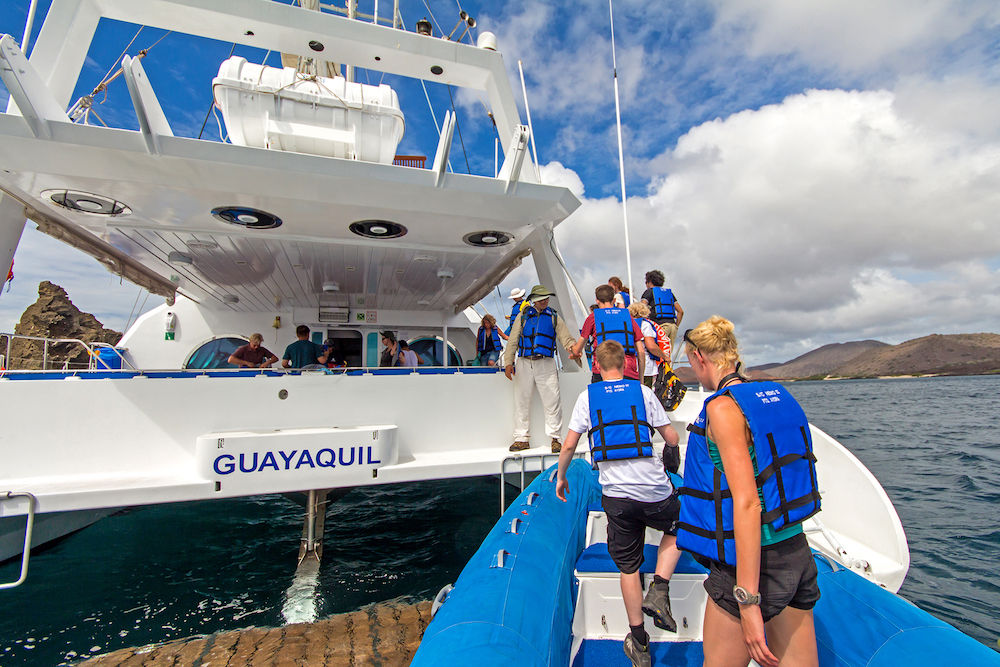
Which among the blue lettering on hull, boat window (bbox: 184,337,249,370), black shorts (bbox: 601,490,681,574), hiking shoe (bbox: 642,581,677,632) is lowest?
hiking shoe (bbox: 642,581,677,632)

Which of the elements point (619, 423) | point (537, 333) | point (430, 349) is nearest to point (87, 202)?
point (537, 333)

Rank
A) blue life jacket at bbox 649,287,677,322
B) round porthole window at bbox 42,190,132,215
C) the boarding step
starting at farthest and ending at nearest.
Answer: blue life jacket at bbox 649,287,677,322, round porthole window at bbox 42,190,132,215, the boarding step

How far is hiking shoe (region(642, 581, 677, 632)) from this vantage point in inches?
87.0

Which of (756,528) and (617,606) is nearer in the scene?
(756,528)

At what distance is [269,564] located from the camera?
14.9 ft

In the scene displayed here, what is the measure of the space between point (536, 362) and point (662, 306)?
4.95 ft

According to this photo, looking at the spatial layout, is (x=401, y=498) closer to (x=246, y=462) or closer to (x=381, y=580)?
(x=381, y=580)

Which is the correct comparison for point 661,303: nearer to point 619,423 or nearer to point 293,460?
point 619,423

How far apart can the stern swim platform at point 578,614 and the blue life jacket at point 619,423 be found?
0.63 metres

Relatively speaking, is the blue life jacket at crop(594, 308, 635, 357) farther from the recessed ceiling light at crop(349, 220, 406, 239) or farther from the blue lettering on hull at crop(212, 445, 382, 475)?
the recessed ceiling light at crop(349, 220, 406, 239)

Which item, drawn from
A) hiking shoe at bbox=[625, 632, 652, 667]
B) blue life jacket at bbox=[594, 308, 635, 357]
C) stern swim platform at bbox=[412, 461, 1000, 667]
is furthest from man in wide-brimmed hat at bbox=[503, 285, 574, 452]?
hiking shoe at bbox=[625, 632, 652, 667]

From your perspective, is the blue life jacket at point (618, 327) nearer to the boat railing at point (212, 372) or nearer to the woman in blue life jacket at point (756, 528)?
the boat railing at point (212, 372)

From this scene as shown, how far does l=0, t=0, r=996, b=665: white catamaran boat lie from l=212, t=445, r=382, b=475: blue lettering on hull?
1 centimetres

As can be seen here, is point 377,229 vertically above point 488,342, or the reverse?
point 377,229
